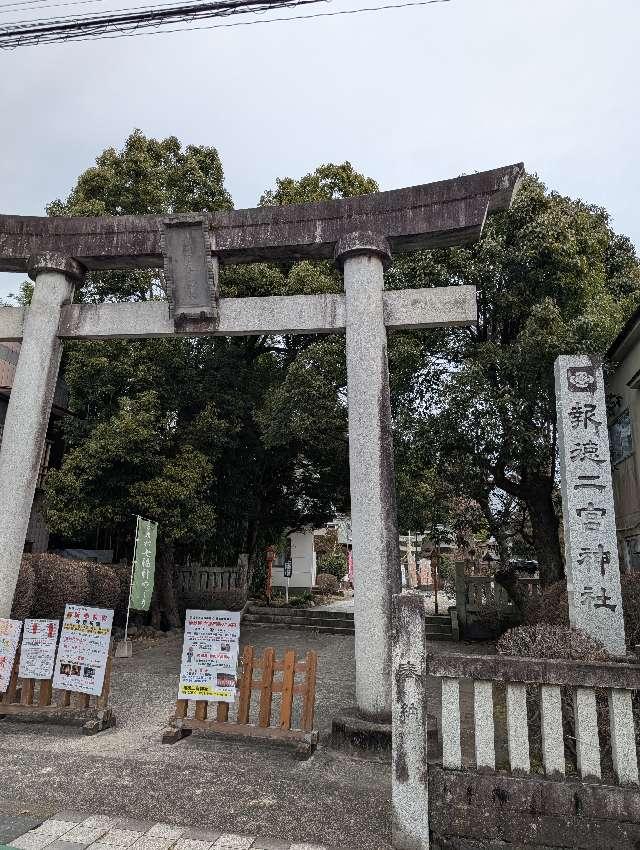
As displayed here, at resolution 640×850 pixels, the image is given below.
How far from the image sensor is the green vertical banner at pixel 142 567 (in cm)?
1132

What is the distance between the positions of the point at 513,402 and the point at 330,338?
14.7 feet

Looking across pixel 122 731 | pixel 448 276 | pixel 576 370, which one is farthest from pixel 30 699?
pixel 448 276

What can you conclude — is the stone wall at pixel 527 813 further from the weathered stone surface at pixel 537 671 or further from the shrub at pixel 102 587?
the shrub at pixel 102 587

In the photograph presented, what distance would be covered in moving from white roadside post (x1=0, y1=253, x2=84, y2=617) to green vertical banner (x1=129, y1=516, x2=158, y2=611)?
402 cm

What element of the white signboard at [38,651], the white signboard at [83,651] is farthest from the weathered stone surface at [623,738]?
the white signboard at [38,651]

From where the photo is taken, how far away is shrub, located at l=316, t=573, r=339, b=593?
2782 centimetres

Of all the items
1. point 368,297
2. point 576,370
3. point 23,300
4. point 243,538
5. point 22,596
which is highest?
point 23,300

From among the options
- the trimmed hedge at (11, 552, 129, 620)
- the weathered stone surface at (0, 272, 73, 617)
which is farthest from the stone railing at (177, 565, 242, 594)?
the weathered stone surface at (0, 272, 73, 617)

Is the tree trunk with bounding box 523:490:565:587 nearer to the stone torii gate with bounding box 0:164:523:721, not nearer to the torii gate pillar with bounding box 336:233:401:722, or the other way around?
the stone torii gate with bounding box 0:164:523:721

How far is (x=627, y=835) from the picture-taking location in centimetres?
358

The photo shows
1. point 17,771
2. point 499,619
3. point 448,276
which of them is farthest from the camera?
point 499,619

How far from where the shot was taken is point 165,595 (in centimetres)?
1508

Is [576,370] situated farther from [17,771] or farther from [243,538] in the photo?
[243,538]

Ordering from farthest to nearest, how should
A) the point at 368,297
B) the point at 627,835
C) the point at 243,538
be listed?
1. the point at 243,538
2. the point at 368,297
3. the point at 627,835
